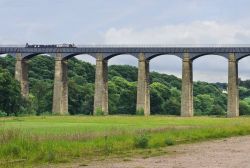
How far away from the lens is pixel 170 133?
3669cm

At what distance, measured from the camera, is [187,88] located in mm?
90062

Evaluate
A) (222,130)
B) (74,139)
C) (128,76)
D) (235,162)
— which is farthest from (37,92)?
(235,162)

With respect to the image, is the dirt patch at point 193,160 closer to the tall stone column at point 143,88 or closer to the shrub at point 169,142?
the shrub at point 169,142

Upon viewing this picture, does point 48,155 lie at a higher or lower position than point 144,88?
lower

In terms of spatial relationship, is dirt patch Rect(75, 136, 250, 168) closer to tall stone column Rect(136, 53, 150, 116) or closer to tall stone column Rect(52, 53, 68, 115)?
tall stone column Rect(136, 53, 150, 116)

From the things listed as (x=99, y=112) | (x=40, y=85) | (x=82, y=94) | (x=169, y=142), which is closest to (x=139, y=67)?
(x=99, y=112)

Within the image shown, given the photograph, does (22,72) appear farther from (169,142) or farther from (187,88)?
(169,142)

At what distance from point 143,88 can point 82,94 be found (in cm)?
2210

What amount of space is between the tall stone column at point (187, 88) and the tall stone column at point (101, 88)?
12448 millimetres

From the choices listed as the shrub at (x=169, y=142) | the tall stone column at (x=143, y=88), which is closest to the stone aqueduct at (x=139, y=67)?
the tall stone column at (x=143, y=88)

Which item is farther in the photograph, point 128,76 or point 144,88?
point 128,76

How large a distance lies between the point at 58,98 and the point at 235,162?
7268 cm

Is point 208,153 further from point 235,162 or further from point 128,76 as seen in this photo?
point 128,76

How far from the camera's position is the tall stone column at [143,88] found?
300 ft
